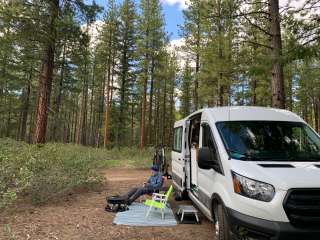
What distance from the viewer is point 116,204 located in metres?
7.60

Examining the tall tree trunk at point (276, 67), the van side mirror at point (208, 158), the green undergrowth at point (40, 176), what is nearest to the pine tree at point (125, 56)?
the green undergrowth at point (40, 176)

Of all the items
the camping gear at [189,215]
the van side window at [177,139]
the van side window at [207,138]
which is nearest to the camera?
the van side window at [207,138]

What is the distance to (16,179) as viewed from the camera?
24.5 ft

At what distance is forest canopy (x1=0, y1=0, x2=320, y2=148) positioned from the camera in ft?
32.7

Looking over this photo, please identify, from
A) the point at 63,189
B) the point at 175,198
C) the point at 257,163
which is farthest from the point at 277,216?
the point at 63,189

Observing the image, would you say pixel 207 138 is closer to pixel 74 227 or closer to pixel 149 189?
pixel 149 189

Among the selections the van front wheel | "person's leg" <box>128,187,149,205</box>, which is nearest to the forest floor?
"person's leg" <box>128,187,149,205</box>

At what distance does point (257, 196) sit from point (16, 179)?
5.73 metres

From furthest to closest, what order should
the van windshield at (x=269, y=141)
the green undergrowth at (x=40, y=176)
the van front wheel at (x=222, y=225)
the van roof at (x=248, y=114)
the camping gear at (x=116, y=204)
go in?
1. the camping gear at (x=116, y=204)
2. the green undergrowth at (x=40, y=176)
3. the van roof at (x=248, y=114)
4. the van windshield at (x=269, y=141)
5. the van front wheel at (x=222, y=225)

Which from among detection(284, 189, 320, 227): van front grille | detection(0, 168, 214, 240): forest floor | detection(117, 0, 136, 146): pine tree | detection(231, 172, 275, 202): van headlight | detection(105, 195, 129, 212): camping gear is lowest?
detection(0, 168, 214, 240): forest floor

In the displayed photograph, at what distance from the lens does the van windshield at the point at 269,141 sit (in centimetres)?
505

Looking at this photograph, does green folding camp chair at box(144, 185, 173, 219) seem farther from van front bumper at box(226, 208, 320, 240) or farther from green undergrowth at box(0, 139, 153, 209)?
van front bumper at box(226, 208, 320, 240)

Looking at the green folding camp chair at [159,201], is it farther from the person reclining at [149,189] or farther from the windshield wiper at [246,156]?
the windshield wiper at [246,156]

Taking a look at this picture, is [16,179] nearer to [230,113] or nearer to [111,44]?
[230,113]
